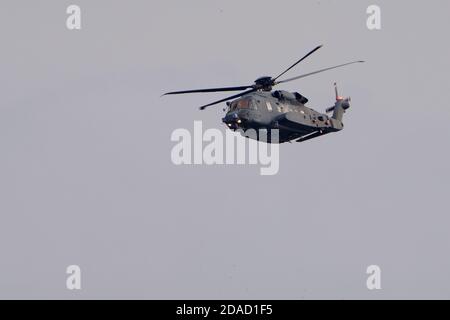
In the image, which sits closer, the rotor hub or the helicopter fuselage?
the helicopter fuselage

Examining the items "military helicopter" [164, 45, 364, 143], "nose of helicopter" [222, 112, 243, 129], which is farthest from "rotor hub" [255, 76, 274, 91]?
"nose of helicopter" [222, 112, 243, 129]

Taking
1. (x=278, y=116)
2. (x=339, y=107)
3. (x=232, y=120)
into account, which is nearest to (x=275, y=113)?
(x=278, y=116)

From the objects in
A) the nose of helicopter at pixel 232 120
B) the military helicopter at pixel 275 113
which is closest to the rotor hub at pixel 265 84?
the military helicopter at pixel 275 113

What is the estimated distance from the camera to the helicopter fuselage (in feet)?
300

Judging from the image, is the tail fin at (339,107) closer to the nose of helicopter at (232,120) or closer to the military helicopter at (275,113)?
the military helicopter at (275,113)

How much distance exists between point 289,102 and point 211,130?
23.3ft

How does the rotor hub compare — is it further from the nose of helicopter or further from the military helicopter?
the nose of helicopter

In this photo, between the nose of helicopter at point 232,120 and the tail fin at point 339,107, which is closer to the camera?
the nose of helicopter at point 232,120

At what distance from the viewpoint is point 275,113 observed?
92.6m

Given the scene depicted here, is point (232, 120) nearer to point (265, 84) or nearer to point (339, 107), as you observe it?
point (265, 84)

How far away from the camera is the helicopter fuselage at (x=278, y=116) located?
9131cm
